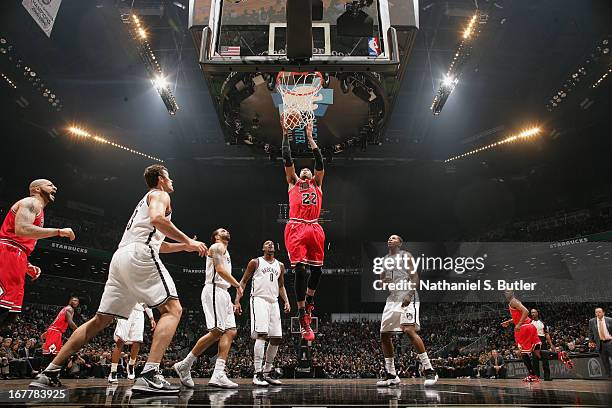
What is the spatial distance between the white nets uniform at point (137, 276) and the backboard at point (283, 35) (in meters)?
1.86

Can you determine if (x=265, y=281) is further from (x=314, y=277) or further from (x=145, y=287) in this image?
(x=145, y=287)

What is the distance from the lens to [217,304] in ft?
19.8

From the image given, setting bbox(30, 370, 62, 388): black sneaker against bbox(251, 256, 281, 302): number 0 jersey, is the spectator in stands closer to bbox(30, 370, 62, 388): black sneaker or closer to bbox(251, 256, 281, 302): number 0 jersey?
bbox(251, 256, 281, 302): number 0 jersey

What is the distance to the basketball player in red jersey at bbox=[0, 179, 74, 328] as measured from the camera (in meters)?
4.56

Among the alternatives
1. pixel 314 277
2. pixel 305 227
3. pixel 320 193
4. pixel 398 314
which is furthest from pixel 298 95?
pixel 398 314

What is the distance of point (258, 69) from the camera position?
15.6 ft

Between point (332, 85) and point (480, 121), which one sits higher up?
point (480, 121)

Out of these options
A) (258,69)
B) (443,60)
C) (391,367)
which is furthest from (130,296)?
(443,60)

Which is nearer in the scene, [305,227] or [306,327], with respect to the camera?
[306,327]

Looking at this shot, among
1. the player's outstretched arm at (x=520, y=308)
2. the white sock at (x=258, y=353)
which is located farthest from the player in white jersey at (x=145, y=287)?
the player's outstretched arm at (x=520, y=308)

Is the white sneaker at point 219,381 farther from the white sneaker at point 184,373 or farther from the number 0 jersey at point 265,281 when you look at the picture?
the number 0 jersey at point 265,281

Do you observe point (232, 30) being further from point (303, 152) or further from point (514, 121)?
point (514, 121)

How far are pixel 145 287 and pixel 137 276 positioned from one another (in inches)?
4.5

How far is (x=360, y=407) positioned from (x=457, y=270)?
1771cm
